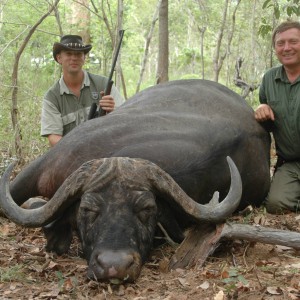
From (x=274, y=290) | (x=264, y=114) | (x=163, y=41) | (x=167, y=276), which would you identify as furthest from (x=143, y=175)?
(x=163, y=41)

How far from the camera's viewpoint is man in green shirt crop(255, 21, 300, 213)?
18.9 feet

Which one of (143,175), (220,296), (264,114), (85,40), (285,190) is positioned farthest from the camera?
(85,40)

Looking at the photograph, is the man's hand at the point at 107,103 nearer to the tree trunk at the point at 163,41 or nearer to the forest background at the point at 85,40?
the forest background at the point at 85,40

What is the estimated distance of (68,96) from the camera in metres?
6.78

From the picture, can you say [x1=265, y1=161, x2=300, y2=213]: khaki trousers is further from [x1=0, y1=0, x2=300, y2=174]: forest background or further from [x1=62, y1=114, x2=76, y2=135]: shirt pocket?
[x1=62, y1=114, x2=76, y2=135]: shirt pocket

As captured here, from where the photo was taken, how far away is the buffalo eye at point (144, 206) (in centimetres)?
365

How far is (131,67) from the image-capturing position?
28234 millimetres

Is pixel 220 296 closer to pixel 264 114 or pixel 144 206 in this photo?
pixel 144 206

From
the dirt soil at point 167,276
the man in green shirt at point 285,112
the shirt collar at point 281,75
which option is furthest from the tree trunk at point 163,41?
the dirt soil at point 167,276

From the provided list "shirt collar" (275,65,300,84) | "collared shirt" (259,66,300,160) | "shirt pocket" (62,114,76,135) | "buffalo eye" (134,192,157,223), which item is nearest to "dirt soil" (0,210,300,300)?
"buffalo eye" (134,192,157,223)

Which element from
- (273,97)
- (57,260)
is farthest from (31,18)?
(57,260)

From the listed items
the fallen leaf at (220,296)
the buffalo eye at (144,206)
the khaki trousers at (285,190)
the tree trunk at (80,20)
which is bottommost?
the khaki trousers at (285,190)

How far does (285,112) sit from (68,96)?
8.62 feet

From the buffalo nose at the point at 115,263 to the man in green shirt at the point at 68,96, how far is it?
11.5 feet
